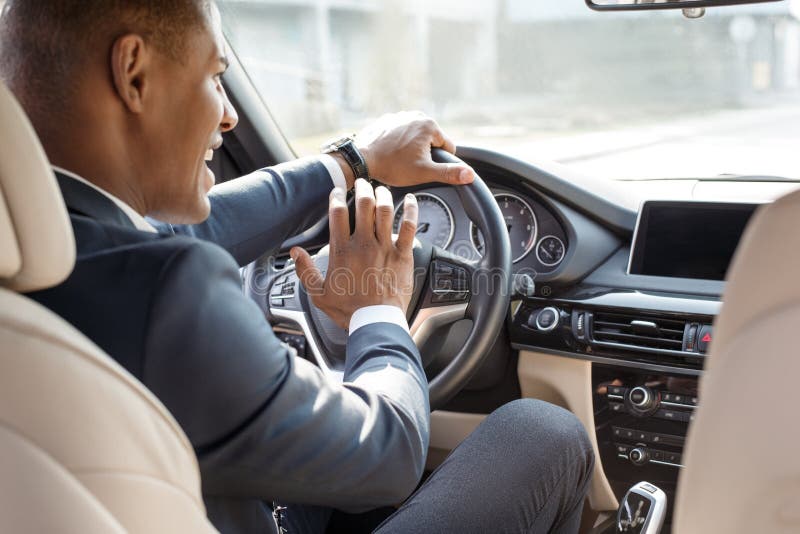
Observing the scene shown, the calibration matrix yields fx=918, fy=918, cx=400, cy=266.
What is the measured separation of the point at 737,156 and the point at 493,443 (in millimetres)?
1571

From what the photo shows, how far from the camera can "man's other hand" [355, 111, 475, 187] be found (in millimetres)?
1912

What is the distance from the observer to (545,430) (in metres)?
1.72

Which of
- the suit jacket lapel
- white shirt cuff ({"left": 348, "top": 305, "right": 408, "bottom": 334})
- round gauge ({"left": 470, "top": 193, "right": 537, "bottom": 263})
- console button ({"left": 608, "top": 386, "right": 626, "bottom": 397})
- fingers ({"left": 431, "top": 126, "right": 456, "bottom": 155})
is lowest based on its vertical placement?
console button ({"left": 608, "top": 386, "right": 626, "bottom": 397})

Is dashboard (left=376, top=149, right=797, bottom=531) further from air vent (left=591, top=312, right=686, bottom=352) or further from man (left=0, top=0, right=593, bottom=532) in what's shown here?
man (left=0, top=0, right=593, bottom=532)

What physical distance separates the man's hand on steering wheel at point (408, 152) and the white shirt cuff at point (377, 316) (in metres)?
0.53

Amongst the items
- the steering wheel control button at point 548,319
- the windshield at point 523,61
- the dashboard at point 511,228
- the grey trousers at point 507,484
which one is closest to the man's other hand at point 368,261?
the grey trousers at point 507,484

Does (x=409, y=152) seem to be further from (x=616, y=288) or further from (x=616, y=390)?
(x=616, y=390)

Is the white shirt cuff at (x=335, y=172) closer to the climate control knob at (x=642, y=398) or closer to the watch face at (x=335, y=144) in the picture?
the watch face at (x=335, y=144)

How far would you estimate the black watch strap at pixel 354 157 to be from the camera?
1989 millimetres

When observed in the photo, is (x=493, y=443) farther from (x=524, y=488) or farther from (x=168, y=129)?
(x=168, y=129)

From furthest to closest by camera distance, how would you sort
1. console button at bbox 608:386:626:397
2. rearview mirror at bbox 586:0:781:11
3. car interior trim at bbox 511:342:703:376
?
console button at bbox 608:386:626:397 → car interior trim at bbox 511:342:703:376 → rearview mirror at bbox 586:0:781:11

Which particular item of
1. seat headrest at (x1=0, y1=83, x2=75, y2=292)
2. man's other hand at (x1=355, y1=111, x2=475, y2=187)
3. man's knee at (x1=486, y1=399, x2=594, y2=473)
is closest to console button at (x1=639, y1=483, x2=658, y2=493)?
man's knee at (x1=486, y1=399, x2=594, y2=473)

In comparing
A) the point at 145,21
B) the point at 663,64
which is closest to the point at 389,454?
the point at 145,21

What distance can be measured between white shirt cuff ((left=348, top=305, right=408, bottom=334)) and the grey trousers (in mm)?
328
